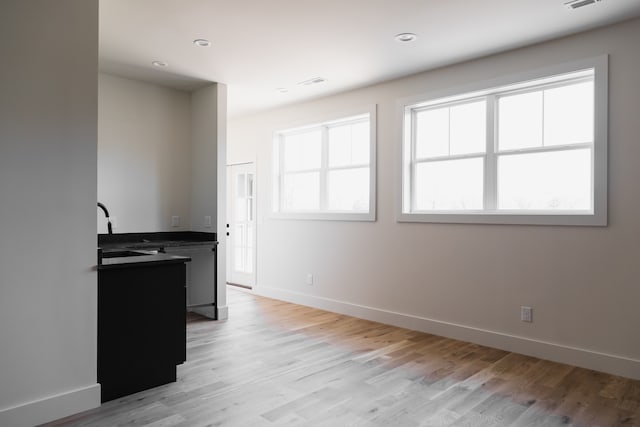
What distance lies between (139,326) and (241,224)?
412 centimetres

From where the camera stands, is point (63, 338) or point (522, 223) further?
point (522, 223)

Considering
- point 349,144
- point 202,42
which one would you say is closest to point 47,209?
point 202,42

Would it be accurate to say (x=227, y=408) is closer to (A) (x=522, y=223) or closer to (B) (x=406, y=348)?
(B) (x=406, y=348)

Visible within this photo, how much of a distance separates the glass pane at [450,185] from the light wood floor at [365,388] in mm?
1345

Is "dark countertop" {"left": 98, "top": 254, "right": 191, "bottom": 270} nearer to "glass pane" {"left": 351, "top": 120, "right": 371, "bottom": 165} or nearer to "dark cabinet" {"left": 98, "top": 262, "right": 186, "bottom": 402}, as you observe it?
"dark cabinet" {"left": 98, "top": 262, "right": 186, "bottom": 402}

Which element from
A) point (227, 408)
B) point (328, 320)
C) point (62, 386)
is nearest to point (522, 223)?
point (328, 320)

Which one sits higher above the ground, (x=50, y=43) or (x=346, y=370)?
(x=50, y=43)

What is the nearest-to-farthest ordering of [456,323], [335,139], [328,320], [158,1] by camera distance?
[158,1]
[456,323]
[328,320]
[335,139]

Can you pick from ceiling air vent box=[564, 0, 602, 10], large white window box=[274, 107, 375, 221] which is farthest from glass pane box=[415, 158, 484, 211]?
ceiling air vent box=[564, 0, 602, 10]

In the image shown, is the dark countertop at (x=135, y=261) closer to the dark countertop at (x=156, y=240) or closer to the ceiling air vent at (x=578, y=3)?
the dark countertop at (x=156, y=240)

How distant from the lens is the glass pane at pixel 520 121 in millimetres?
3798

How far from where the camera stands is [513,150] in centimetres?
388

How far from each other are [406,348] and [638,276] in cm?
188

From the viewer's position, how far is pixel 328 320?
16.0ft
